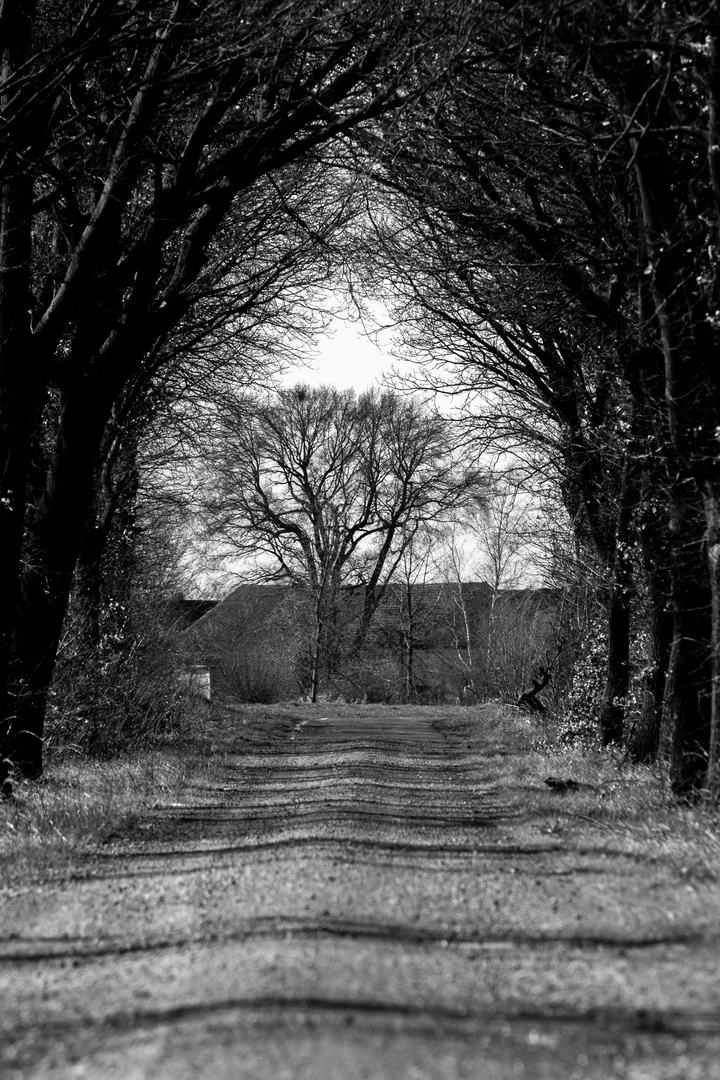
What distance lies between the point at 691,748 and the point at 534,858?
2.70 metres

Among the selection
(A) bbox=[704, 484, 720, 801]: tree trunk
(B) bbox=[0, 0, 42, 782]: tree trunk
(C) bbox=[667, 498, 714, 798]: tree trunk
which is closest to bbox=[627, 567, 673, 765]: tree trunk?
(C) bbox=[667, 498, 714, 798]: tree trunk

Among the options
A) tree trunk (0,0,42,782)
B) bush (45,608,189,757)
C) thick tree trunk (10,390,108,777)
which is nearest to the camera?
tree trunk (0,0,42,782)

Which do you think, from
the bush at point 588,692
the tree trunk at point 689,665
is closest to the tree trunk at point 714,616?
the tree trunk at point 689,665

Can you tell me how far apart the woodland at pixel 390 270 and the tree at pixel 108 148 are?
0.04 m

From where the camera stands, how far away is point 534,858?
278 inches

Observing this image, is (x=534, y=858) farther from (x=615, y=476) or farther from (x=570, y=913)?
(x=615, y=476)

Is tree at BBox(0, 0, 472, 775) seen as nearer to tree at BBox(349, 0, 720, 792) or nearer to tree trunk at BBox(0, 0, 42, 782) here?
tree trunk at BBox(0, 0, 42, 782)

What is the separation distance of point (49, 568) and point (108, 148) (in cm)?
418

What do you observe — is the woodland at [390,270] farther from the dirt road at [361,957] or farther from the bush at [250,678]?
the bush at [250,678]

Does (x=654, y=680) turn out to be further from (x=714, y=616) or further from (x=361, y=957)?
(x=361, y=957)

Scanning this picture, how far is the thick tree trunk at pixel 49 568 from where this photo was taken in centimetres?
1085

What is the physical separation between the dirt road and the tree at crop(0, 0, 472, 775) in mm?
3687

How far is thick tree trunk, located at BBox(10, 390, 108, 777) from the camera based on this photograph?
1085 centimetres

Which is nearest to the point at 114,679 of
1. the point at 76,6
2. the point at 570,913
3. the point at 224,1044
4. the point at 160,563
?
the point at 160,563
